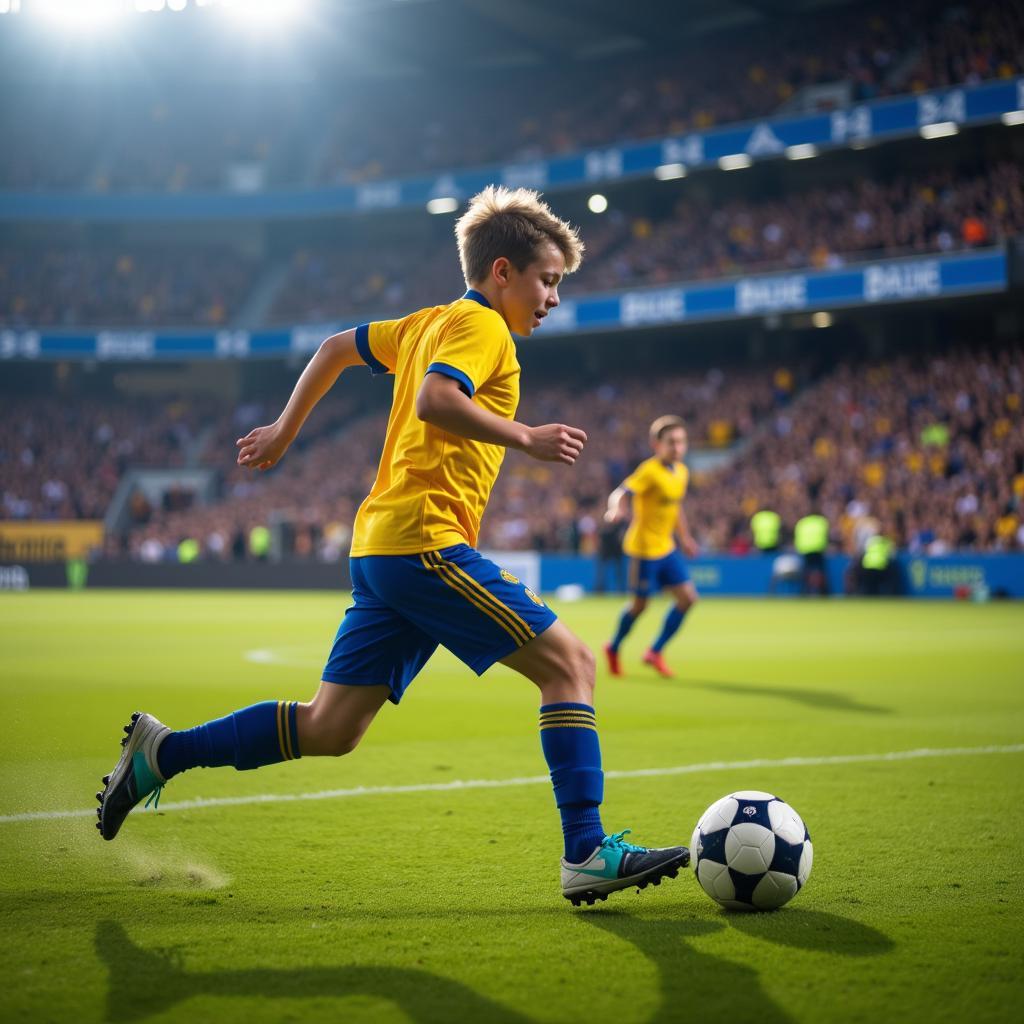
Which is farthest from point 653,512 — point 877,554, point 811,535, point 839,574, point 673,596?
point 839,574

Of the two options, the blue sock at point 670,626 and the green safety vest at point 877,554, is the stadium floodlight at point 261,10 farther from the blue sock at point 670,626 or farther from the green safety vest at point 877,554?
the blue sock at point 670,626

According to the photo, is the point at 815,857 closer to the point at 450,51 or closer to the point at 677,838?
the point at 677,838

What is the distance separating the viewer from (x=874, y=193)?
114ft

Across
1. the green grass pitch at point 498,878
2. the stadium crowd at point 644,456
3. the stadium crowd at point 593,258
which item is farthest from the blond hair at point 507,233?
the stadium crowd at point 593,258

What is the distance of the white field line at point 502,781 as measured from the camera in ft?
18.5

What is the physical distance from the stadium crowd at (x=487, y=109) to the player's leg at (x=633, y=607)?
24.2 metres

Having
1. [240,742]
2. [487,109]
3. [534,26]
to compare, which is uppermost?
[534,26]

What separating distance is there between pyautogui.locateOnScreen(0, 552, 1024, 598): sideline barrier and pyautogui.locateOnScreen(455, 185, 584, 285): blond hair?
895 inches

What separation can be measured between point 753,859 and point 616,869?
0.42 m

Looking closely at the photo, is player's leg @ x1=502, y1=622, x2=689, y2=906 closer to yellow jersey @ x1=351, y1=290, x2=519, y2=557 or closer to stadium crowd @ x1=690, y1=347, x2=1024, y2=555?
yellow jersey @ x1=351, y1=290, x2=519, y2=557

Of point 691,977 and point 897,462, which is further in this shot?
point 897,462

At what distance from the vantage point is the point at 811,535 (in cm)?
Result: 2627

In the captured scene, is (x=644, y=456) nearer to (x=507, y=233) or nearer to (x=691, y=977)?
(x=507, y=233)

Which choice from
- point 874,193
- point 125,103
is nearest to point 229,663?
point 874,193
